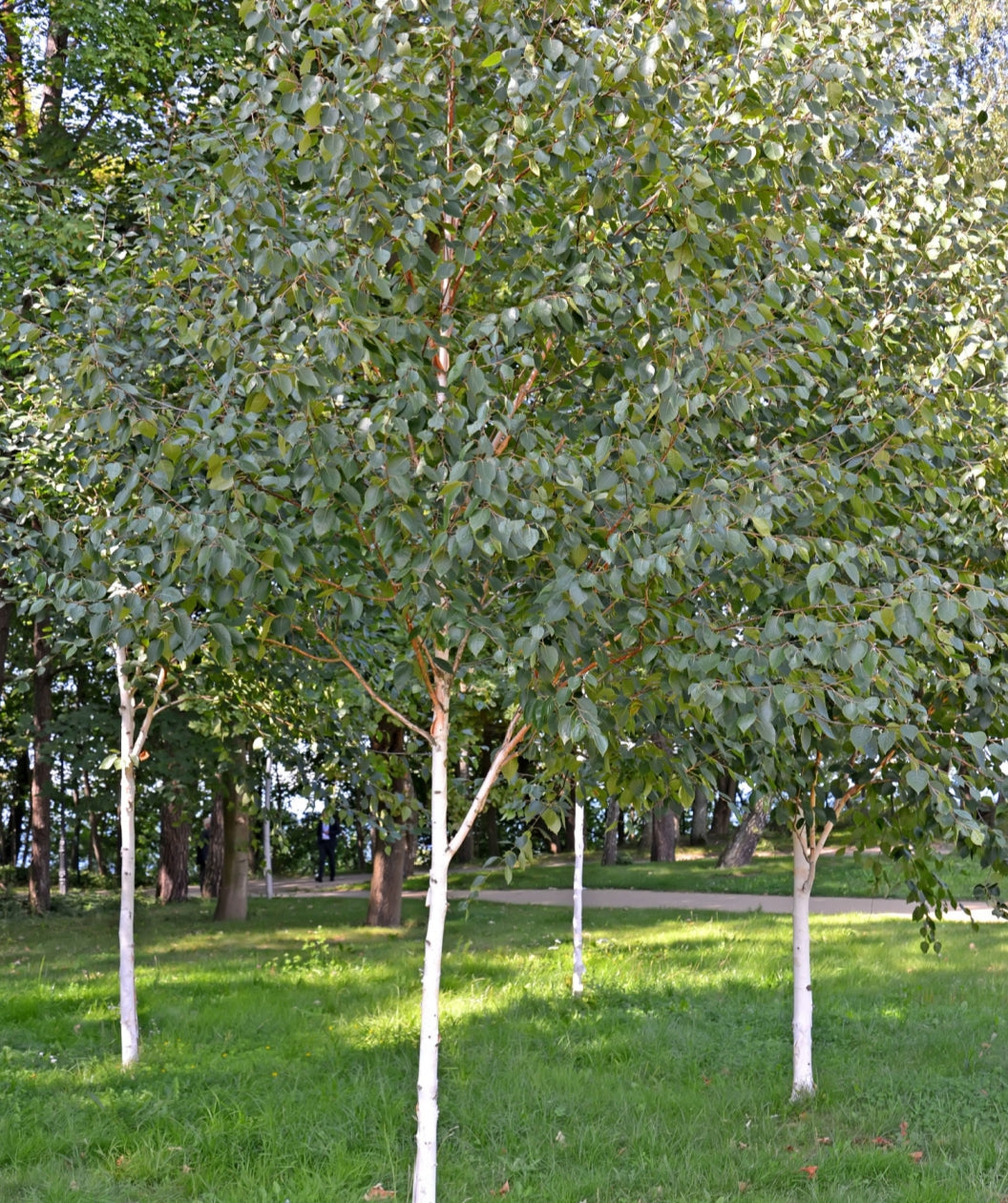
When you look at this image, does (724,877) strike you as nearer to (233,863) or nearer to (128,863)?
(233,863)

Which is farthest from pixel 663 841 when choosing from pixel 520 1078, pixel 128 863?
pixel 128 863

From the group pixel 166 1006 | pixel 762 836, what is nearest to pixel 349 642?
pixel 166 1006

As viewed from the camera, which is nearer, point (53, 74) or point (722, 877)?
point (53, 74)

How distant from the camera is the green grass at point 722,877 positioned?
Answer: 735 inches

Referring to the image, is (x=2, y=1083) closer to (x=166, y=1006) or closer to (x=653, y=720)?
(x=166, y=1006)

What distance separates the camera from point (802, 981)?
23.3ft

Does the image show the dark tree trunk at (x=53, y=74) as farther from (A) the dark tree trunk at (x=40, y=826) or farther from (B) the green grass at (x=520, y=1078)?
(B) the green grass at (x=520, y=1078)

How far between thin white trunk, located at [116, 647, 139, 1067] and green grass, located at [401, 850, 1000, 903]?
9.49 metres

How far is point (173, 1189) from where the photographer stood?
17.9 ft

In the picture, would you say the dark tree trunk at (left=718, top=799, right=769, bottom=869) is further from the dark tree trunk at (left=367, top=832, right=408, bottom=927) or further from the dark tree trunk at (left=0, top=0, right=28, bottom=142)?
the dark tree trunk at (left=0, top=0, right=28, bottom=142)

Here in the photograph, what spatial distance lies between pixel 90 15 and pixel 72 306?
6466 mm

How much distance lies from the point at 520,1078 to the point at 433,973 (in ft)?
9.51

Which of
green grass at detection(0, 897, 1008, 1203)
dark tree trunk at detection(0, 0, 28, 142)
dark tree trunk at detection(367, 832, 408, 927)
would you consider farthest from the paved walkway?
dark tree trunk at detection(0, 0, 28, 142)

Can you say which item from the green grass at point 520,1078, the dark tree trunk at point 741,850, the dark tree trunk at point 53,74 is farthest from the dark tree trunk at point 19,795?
the green grass at point 520,1078
